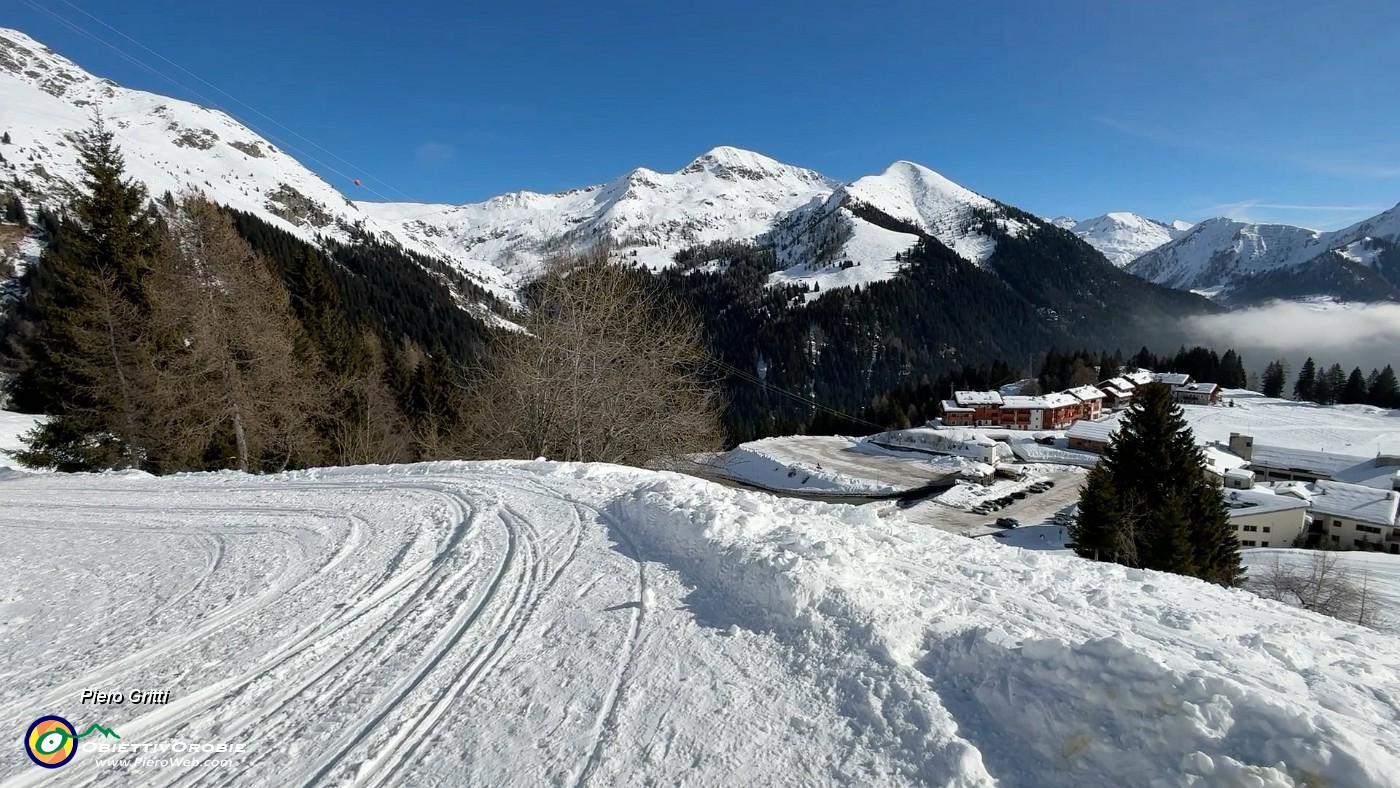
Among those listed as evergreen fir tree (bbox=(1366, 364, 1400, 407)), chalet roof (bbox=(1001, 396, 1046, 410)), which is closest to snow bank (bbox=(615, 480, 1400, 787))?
chalet roof (bbox=(1001, 396, 1046, 410))

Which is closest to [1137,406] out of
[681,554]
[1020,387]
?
[681,554]

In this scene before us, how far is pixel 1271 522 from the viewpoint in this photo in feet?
102

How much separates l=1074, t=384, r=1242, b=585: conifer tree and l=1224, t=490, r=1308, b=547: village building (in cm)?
1547

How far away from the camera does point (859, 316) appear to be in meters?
144

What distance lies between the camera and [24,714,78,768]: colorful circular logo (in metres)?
3.47

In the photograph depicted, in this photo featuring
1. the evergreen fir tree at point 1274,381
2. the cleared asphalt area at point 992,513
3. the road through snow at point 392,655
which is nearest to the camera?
the road through snow at point 392,655

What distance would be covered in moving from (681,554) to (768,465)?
44154 millimetres

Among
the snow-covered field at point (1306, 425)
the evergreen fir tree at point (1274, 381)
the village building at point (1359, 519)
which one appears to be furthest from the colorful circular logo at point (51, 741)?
the evergreen fir tree at point (1274, 381)

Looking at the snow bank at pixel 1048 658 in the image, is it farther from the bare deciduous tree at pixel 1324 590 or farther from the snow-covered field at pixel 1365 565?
the snow-covered field at pixel 1365 565

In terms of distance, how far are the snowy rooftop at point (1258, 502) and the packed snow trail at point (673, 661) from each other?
34.7m

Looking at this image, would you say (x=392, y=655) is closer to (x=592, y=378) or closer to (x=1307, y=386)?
(x=592, y=378)

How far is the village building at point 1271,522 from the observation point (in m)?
30.9

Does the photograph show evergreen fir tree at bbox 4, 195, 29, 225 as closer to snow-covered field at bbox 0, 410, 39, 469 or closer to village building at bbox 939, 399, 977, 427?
snow-covered field at bbox 0, 410, 39, 469

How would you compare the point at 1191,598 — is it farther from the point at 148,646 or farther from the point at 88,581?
the point at 88,581
